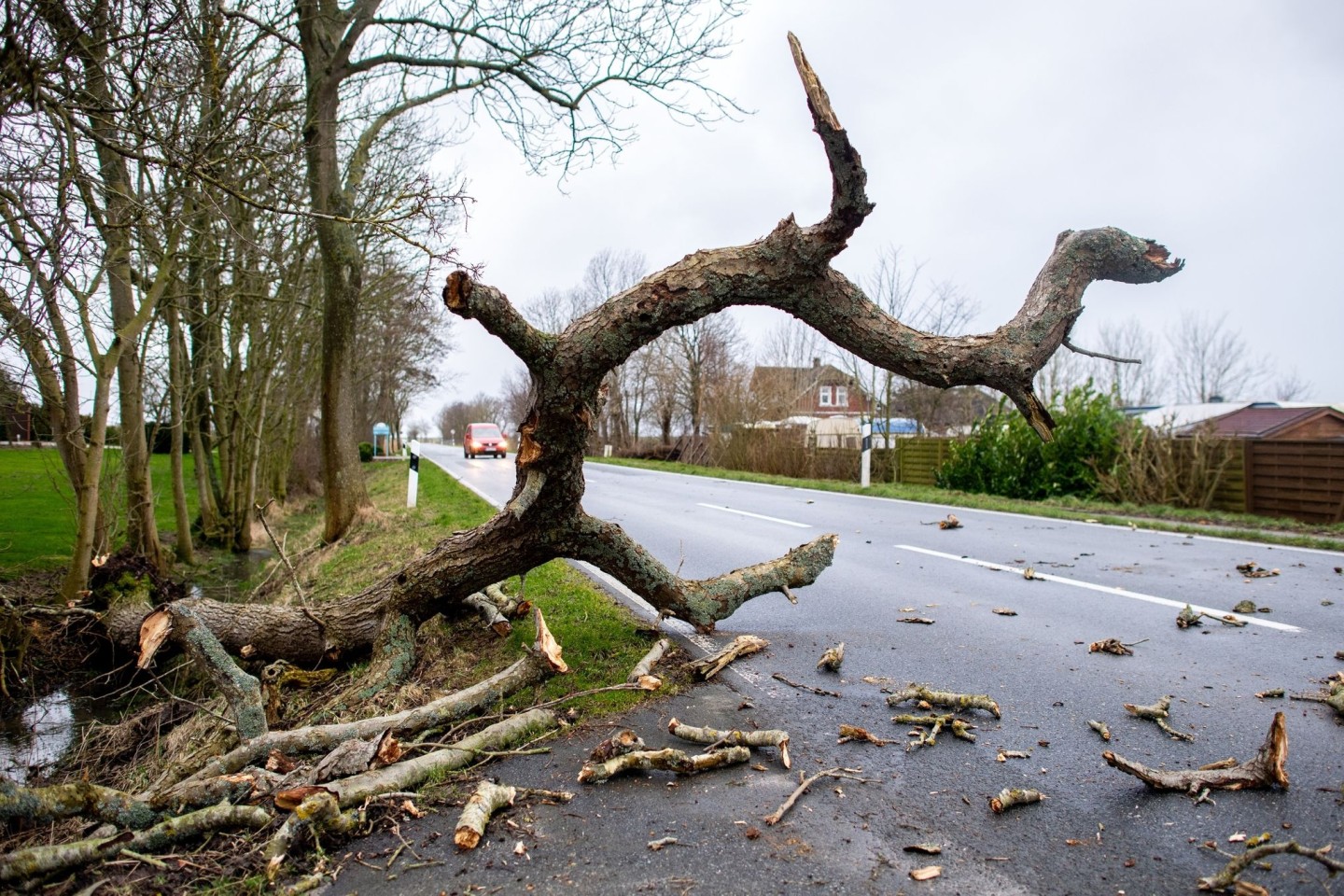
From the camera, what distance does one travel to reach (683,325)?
4.04 m

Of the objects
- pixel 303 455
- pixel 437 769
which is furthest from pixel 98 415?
pixel 303 455

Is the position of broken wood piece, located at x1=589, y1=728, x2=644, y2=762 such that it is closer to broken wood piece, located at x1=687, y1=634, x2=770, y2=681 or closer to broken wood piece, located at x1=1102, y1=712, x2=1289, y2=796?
broken wood piece, located at x1=687, y1=634, x2=770, y2=681

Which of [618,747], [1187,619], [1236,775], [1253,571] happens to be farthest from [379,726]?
[1253,571]

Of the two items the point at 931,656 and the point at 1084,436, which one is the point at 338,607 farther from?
the point at 1084,436

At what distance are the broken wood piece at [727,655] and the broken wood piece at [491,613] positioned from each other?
139cm

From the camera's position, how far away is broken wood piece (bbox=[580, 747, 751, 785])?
3148 millimetres

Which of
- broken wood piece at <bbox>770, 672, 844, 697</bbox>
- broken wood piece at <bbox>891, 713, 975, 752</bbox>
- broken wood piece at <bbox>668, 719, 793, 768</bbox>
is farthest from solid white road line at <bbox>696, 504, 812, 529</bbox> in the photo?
broken wood piece at <bbox>668, 719, 793, 768</bbox>

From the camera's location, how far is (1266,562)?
7.68m

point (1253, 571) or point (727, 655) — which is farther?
point (1253, 571)

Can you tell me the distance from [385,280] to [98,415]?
10.8 meters

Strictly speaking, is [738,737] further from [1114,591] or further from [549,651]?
[1114,591]

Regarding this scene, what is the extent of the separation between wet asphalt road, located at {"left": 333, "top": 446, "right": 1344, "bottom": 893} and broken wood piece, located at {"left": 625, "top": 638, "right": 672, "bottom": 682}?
1.08ft

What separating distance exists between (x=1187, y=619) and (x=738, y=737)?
3.82 meters

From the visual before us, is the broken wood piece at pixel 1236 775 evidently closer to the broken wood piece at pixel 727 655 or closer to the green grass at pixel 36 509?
the broken wood piece at pixel 727 655
